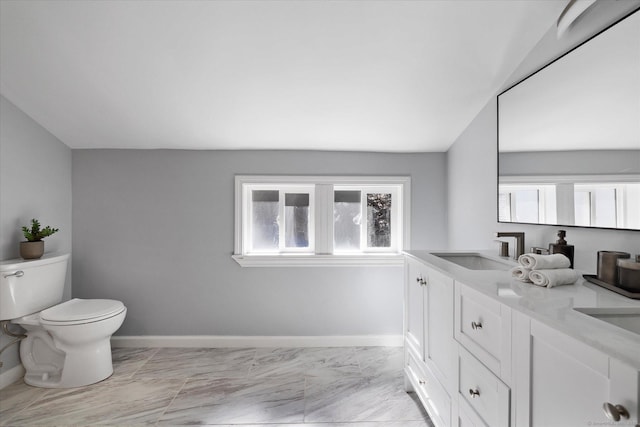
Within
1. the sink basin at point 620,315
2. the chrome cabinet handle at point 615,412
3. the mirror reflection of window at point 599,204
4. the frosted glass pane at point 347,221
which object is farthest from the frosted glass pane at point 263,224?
the chrome cabinet handle at point 615,412

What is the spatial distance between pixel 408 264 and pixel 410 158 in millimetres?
1112

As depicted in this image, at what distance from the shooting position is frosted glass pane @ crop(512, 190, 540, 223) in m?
1.79

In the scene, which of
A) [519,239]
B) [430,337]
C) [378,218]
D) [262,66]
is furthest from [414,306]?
[262,66]

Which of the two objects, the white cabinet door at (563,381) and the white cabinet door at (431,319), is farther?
the white cabinet door at (431,319)

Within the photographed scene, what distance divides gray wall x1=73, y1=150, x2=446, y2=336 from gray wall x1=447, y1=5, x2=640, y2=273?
2.03 feet

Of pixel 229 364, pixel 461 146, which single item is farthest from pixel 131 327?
pixel 461 146

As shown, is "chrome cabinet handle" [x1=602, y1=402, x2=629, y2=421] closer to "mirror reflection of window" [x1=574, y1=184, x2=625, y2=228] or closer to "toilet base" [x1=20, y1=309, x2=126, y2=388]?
"mirror reflection of window" [x1=574, y1=184, x2=625, y2=228]

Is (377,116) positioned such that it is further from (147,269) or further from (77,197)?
(77,197)

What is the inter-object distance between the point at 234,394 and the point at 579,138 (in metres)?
2.31

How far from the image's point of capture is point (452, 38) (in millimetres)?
1768

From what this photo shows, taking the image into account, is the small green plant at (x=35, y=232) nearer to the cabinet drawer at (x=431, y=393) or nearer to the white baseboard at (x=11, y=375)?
the white baseboard at (x=11, y=375)

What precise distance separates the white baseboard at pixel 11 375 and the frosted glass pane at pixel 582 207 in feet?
11.3

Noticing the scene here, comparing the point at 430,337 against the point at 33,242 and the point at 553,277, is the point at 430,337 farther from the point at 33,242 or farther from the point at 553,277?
the point at 33,242

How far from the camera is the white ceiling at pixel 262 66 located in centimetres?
166
